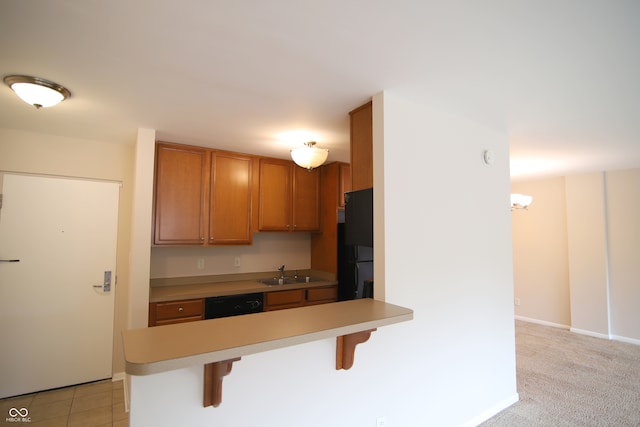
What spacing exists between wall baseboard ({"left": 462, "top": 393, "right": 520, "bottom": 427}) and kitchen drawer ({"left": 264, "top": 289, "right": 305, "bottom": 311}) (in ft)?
6.16

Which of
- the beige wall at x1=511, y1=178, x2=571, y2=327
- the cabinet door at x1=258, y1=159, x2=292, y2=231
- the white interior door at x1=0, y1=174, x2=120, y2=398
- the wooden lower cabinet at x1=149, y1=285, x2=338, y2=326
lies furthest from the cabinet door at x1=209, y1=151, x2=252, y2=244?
the beige wall at x1=511, y1=178, x2=571, y2=327

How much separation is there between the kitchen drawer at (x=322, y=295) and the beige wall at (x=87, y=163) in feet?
6.30

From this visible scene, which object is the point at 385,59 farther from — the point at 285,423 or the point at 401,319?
the point at 285,423

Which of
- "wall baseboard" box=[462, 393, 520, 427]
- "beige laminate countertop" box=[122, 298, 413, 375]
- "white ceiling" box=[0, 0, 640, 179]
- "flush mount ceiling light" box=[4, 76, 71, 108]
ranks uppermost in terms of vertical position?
"white ceiling" box=[0, 0, 640, 179]

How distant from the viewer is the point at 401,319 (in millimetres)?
1701

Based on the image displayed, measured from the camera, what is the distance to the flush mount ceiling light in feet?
6.07

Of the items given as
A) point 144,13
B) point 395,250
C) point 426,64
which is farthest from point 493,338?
point 144,13

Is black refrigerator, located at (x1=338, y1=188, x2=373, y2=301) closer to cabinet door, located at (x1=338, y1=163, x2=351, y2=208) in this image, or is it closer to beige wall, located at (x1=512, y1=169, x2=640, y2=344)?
cabinet door, located at (x1=338, y1=163, x2=351, y2=208)

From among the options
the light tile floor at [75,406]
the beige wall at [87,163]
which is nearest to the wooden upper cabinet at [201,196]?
the beige wall at [87,163]

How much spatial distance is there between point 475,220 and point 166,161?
2.93 metres

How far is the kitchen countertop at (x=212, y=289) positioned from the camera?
9.72 feet

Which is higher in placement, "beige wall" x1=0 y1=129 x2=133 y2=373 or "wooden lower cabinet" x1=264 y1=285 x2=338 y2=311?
"beige wall" x1=0 y1=129 x2=133 y2=373

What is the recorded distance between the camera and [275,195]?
3.82m

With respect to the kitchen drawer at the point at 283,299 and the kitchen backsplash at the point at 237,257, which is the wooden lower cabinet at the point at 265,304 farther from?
the kitchen backsplash at the point at 237,257
